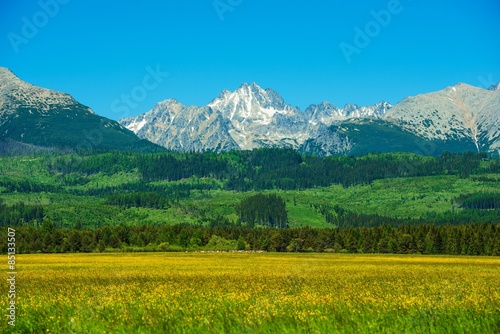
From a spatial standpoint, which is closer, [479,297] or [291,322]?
[291,322]

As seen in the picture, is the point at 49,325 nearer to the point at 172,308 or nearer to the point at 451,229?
the point at 172,308

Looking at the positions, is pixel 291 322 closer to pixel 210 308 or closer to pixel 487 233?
pixel 210 308

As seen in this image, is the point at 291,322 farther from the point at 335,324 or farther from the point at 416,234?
the point at 416,234

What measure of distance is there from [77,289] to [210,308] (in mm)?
22082

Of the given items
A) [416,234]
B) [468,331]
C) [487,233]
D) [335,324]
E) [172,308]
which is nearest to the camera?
[468,331]

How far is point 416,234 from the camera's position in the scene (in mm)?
195500

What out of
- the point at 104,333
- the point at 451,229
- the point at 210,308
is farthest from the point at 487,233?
the point at 104,333

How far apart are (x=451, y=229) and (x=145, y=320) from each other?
172178 mm

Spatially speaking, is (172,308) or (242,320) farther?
(172,308)

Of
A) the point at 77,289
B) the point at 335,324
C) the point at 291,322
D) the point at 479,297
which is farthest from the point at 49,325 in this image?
the point at 479,297

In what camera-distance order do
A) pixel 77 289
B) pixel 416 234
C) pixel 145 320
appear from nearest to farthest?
pixel 145 320, pixel 77 289, pixel 416 234

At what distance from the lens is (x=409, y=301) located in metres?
41.1

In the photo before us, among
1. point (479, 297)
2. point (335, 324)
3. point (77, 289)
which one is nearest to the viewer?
point (335, 324)

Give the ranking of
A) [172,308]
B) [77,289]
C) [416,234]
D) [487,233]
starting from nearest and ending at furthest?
[172,308] → [77,289] → [487,233] → [416,234]
